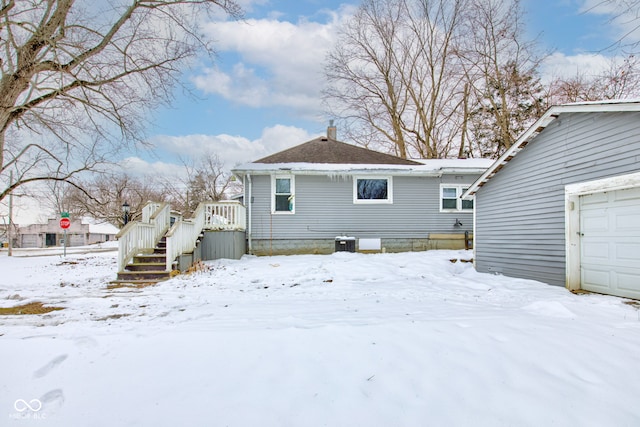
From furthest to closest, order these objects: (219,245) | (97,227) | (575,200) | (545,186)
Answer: (97,227)
(219,245)
(545,186)
(575,200)

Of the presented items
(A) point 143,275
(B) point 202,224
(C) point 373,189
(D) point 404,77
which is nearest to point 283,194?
(B) point 202,224

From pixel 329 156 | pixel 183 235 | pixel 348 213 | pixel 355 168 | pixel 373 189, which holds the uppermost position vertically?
pixel 329 156

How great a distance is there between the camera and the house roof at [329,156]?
12352 millimetres

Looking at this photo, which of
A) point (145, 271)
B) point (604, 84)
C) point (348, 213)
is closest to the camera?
point (145, 271)

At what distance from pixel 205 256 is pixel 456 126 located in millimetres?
18903

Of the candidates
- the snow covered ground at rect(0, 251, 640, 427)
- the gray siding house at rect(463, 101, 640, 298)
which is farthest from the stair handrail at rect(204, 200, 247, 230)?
the gray siding house at rect(463, 101, 640, 298)

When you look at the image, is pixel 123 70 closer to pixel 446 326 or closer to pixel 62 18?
pixel 62 18

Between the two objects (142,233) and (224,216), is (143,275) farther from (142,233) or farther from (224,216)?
(224,216)

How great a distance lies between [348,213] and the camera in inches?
454

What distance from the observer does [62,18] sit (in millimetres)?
6879

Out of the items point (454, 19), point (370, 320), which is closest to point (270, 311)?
point (370, 320)

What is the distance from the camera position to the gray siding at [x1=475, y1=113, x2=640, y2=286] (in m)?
5.12

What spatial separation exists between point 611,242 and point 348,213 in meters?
7.45

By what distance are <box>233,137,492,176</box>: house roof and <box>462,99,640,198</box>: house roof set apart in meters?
3.15
